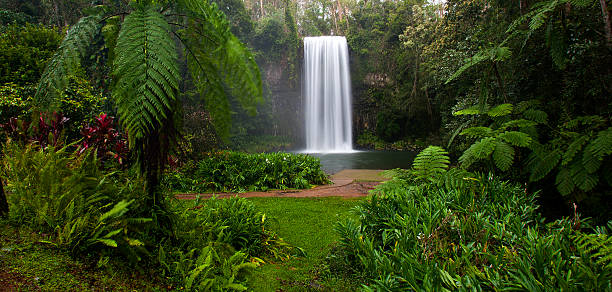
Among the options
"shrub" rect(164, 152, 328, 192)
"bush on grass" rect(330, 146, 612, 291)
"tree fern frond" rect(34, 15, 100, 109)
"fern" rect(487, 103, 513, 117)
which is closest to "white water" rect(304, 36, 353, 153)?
"shrub" rect(164, 152, 328, 192)

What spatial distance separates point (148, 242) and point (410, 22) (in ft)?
78.0

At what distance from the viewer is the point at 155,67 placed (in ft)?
5.59

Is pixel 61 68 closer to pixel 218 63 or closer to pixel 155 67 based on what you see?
pixel 155 67

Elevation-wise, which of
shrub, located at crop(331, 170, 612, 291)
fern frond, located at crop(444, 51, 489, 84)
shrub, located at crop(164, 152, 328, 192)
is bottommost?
shrub, located at crop(164, 152, 328, 192)

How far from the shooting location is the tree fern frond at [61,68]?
1.88 m

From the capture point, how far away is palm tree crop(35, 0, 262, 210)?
1.71 m

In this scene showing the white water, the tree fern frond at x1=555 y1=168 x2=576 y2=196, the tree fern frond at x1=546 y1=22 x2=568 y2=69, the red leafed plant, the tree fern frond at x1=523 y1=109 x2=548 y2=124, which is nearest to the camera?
the tree fern frond at x1=555 y1=168 x2=576 y2=196

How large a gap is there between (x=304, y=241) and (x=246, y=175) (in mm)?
4129

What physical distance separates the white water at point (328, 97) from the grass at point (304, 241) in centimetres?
1912

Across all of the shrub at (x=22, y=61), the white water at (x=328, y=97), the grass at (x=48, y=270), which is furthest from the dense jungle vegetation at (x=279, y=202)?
the white water at (x=328, y=97)

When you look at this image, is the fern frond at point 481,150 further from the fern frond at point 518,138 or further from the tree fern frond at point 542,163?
the tree fern frond at point 542,163

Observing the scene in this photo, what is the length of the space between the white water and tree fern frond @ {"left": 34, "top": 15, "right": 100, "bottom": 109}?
73.6 feet

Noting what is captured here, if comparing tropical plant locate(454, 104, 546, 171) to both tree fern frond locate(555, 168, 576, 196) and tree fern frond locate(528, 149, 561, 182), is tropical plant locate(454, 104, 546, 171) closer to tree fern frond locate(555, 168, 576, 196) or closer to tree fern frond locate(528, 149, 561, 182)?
tree fern frond locate(528, 149, 561, 182)

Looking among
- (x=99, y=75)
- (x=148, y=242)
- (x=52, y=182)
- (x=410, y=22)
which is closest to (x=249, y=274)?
(x=148, y=242)
